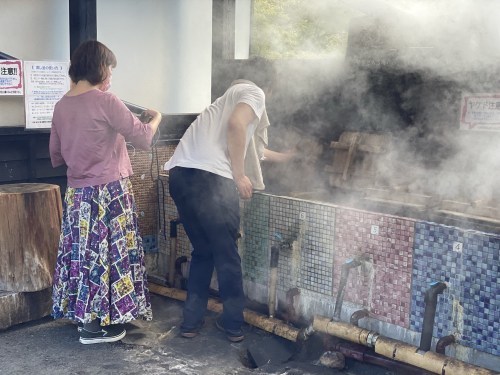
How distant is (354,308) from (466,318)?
91 centimetres

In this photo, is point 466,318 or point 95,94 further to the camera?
point 95,94

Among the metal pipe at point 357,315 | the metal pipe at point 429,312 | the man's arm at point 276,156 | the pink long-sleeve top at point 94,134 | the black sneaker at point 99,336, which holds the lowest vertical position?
the black sneaker at point 99,336

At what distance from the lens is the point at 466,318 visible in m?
4.07

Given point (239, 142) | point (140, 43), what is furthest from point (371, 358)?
point (140, 43)

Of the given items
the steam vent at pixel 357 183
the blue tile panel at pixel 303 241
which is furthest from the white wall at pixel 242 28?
the blue tile panel at pixel 303 241

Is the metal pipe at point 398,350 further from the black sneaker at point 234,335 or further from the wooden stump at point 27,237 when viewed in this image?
the wooden stump at point 27,237

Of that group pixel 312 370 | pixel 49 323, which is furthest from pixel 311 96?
pixel 49 323

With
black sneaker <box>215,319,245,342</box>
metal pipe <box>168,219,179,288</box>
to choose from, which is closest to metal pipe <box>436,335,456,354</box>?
black sneaker <box>215,319,245,342</box>

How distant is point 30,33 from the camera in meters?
5.95

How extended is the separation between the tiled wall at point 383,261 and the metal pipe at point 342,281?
0.30 ft

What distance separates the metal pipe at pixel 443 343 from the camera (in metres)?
4.07

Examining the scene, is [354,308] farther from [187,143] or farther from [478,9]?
[478,9]

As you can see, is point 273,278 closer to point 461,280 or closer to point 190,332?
point 190,332

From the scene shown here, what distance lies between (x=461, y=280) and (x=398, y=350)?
65 cm
